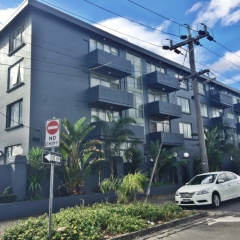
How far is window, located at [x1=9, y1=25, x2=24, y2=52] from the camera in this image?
18.6 meters

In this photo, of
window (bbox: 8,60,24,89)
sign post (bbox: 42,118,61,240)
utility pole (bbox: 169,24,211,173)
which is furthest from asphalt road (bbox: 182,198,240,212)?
window (bbox: 8,60,24,89)

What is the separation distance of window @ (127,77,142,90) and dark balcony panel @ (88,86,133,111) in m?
2.35

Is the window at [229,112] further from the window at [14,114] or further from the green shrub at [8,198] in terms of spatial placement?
the green shrub at [8,198]

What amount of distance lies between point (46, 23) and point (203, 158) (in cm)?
1287

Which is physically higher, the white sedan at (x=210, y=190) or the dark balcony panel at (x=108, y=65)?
the dark balcony panel at (x=108, y=65)

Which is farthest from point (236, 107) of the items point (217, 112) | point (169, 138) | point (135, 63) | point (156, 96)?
point (135, 63)

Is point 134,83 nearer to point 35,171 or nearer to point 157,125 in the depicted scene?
point 157,125

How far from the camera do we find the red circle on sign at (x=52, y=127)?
6.72 meters

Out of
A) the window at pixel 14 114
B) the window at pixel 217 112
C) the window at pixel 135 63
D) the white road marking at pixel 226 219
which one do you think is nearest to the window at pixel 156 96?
the window at pixel 135 63

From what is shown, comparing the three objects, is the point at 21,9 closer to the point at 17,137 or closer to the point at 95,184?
the point at 17,137

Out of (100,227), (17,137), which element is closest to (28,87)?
(17,137)

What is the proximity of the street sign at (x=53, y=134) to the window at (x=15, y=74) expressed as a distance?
39.4 feet

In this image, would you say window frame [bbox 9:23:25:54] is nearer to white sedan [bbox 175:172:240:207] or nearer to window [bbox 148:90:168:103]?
window [bbox 148:90:168:103]

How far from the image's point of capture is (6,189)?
12047 millimetres
